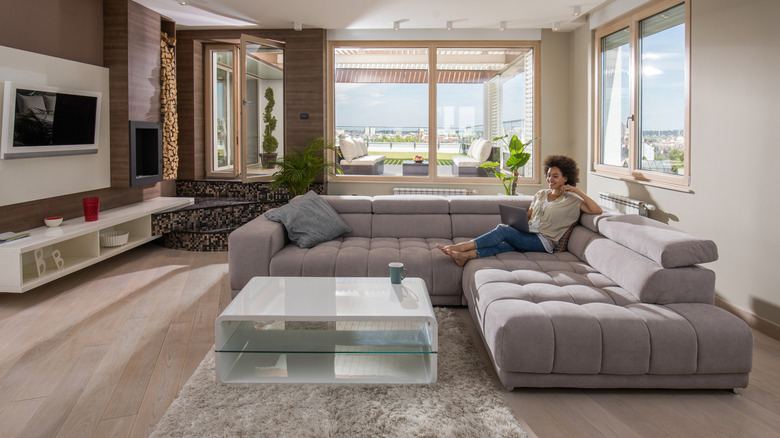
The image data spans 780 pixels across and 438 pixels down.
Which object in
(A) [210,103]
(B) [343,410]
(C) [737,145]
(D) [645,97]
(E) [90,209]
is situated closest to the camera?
(B) [343,410]

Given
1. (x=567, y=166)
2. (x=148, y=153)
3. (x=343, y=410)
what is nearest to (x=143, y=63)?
(x=148, y=153)

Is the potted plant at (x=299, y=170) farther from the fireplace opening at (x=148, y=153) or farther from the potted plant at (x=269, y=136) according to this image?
the fireplace opening at (x=148, y=153)

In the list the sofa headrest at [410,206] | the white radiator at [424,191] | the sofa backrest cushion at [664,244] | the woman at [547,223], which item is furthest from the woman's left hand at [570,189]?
the white radiator at [424,191]

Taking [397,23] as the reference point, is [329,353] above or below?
below

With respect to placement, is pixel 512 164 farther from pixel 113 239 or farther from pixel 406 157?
pixel 113 239

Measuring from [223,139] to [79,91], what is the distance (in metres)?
3.24

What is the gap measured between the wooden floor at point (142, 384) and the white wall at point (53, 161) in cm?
90

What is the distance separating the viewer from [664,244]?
299 cm

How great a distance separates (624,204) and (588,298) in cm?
272

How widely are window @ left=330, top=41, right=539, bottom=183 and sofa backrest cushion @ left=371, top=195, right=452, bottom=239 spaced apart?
2977 mm

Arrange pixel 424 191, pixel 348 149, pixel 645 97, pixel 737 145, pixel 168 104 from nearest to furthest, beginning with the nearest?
pixel 737 145 < pixel 645 97 < pixel 168 104 < pixel 424 191 < pixel 348 149

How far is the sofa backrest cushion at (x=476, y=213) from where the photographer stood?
186 inches

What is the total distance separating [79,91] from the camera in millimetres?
5125

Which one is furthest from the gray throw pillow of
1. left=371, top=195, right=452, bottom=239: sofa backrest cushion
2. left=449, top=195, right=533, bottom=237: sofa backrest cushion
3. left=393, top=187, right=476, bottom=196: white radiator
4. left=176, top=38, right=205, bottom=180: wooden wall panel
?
left=176, top=38, right=205, bottom=180: wooden wall panel
